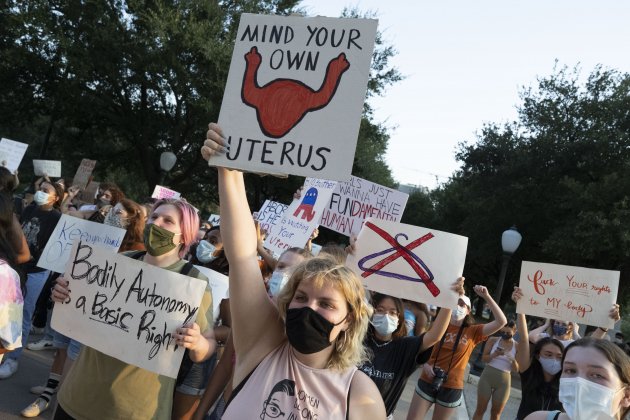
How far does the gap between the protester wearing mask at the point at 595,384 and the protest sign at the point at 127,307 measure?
1639 mm

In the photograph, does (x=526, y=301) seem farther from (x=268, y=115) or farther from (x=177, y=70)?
(x=177, y=70)

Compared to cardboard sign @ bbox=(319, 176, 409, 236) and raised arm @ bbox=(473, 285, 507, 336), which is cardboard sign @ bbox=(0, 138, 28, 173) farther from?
raised arm @ bbox=(473, 285, 507, 336)

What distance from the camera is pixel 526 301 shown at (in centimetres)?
591

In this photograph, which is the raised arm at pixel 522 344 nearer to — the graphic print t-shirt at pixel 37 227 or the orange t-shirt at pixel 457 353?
the orange t-shirt at pixel 457 353

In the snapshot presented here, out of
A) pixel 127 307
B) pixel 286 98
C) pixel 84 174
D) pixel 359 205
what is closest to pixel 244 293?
pixel 286 98

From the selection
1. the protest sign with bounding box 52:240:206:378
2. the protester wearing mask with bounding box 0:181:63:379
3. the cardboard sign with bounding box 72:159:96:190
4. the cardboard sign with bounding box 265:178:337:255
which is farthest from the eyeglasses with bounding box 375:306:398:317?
the cardboard sign with bounding box 72:159:96:190

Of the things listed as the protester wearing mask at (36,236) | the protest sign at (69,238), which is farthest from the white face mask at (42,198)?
the protest sign at (69,238)

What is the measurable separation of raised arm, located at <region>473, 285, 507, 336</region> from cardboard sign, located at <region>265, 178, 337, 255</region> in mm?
2298

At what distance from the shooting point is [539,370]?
5672 mm

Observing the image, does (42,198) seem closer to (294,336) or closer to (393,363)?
(393,363)

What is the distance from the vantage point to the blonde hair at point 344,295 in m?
2.29

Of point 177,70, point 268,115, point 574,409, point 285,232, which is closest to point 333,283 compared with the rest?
point 268,115

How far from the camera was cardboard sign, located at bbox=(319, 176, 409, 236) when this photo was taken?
7.57 meters

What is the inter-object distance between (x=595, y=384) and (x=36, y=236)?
232 inches
